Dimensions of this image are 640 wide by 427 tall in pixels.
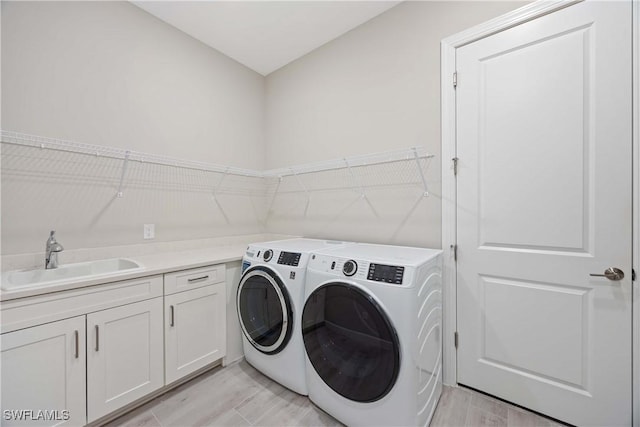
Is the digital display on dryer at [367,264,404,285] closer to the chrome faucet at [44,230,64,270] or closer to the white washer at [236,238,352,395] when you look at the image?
the white washer at [236,238,352,395]

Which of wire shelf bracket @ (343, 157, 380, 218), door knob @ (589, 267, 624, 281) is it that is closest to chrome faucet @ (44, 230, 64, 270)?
wire shelf bracket @ (343, 157, 380, 218)

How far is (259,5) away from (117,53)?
3.69 feet

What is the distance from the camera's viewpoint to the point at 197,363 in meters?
1.77

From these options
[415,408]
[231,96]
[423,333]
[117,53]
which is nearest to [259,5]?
[231,96]

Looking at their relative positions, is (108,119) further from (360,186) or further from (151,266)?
(360,186)

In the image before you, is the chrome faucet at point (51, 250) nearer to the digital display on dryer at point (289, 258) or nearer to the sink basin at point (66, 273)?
the sink basin at point (66, 273)

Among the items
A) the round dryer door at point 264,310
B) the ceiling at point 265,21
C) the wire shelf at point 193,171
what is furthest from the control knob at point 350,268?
the ceiling at point 265,21

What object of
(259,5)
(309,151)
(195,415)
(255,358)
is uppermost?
(259,5)

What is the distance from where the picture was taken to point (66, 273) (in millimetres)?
1607

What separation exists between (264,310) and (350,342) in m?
0.71

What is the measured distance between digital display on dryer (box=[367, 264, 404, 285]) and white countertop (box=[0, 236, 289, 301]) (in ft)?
3.82

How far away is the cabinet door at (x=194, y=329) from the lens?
1.64m

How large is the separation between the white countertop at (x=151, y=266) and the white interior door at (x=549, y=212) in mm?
1763

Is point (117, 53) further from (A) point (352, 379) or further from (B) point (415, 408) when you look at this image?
(B) point (415, 408)
